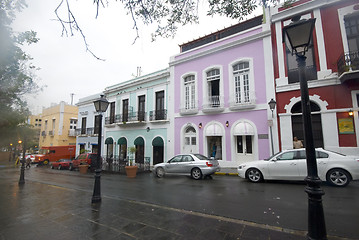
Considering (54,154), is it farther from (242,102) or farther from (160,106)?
(242,102)

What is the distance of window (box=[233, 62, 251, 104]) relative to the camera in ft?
42.1

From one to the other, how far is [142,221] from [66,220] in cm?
189

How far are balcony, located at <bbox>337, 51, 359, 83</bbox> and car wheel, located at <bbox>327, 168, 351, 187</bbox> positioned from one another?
547 centimetres

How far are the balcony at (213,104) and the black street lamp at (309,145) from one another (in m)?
10.1

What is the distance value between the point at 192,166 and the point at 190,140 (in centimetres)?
503

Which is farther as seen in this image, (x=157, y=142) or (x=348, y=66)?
(x=157, y=142)

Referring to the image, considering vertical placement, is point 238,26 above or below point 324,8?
above

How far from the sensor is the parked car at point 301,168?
6.78 m

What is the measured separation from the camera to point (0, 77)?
3.51 m

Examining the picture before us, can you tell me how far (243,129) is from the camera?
40.4ft

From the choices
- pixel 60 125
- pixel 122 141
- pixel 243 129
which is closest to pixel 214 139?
pixel 243 129

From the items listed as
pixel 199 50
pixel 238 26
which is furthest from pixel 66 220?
pixel 238 26

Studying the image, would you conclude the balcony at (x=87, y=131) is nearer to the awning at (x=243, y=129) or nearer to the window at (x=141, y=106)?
the window at (x=141, y=106)

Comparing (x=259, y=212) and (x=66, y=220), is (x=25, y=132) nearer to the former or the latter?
(x=66, y=220)
